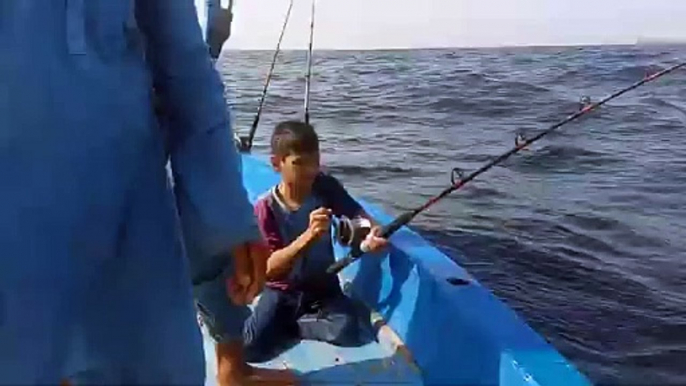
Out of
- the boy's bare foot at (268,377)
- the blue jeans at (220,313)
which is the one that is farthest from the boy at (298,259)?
the blue jeans at (220,313)

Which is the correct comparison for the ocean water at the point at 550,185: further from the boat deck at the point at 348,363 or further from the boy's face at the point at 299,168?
the boat deck at the point at 348,363

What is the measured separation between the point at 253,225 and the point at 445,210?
6283 millimetres

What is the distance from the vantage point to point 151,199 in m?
1.27

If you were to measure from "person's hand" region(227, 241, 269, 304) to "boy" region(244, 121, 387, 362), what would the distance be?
1578mm

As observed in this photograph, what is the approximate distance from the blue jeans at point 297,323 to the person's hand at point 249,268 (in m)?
1.69

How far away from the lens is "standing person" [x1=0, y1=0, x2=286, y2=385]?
1155 millimetres

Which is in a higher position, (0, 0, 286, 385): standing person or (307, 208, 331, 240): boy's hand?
(0, 0, 286, 385): standing person

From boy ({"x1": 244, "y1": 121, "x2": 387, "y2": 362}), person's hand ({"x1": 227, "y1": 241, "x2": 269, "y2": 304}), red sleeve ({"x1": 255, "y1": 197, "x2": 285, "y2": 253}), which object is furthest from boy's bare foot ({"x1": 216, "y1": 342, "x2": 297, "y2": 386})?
person's hand ({"x1": 227, "y1": 241, "x2": 269, "y2": 304})

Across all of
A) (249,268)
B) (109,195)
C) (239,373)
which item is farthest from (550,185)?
(109,195)

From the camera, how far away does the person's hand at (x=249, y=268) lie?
1.33 m

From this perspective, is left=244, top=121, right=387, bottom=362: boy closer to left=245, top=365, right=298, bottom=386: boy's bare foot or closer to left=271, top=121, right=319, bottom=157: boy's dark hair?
left=271, top=121, right=319, bottom=157: boy's dark hair

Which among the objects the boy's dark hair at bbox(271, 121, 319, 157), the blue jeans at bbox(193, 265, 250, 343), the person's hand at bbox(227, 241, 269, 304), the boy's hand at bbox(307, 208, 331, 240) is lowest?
the blue jeans at bbox(193, 265, 250, 343)

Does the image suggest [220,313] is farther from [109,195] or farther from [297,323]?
[109,195]

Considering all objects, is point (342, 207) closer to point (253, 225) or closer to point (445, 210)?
point (253, 225)
